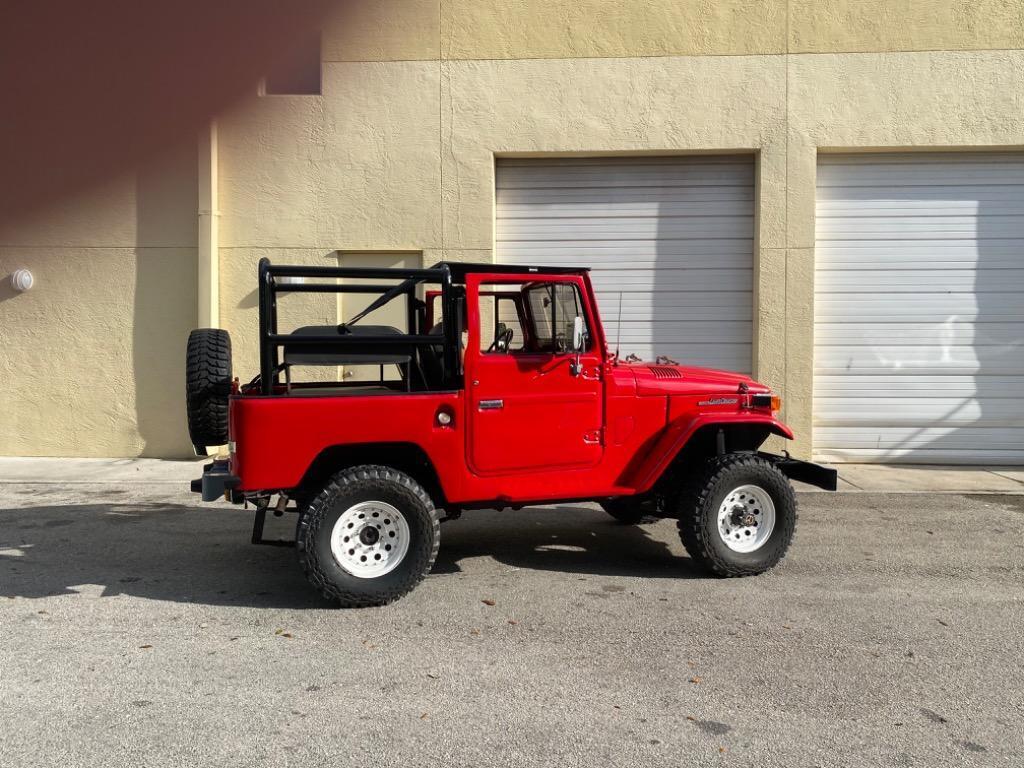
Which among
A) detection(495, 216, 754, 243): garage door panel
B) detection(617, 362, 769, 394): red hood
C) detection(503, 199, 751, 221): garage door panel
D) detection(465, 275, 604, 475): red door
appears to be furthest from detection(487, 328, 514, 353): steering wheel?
detection(503, 199, 751, 221): garage door panel

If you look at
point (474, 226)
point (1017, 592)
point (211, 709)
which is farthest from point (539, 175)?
point (211, 709)

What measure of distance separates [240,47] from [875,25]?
327 inches

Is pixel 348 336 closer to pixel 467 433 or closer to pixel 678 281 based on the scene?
pixel 467 433

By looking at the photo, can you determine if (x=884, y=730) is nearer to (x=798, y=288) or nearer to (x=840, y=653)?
(x=840, y=653)

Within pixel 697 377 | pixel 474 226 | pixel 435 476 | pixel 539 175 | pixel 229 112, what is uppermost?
pixel 229 112

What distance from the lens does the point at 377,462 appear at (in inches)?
227

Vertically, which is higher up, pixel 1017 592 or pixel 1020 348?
pixel 1020 348

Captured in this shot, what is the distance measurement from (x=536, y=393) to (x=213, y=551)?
2973 mm

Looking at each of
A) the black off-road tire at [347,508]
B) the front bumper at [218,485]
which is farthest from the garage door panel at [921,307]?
the front bumper at [218,485]

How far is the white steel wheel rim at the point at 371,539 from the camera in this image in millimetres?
5379

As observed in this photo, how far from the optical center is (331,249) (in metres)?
11.6

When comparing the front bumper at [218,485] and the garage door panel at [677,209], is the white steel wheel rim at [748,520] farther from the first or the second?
the garage door panel at [677,209]

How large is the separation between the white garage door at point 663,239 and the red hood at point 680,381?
5277mm

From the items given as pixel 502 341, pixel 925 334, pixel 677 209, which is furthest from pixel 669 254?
pixel 502 341
